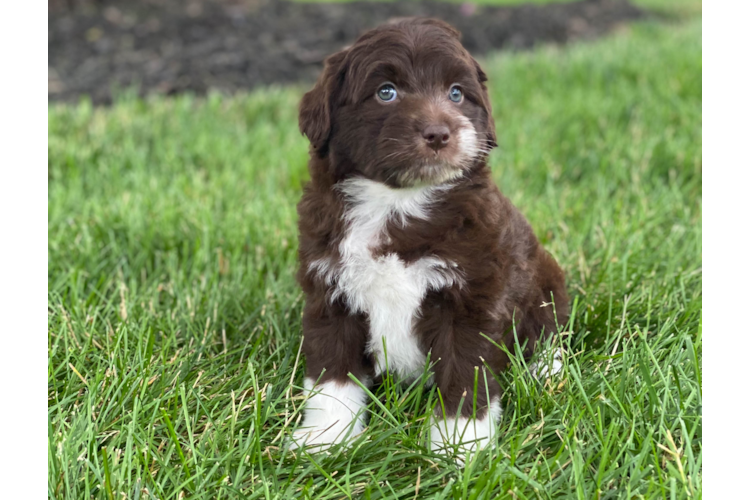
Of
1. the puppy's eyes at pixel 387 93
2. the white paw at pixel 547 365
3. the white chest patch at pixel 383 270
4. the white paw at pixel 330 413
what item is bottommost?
the white paw at pixel 330 413

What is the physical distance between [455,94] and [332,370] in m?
1.28

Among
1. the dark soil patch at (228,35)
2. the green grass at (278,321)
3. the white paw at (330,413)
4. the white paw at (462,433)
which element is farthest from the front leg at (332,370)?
the dark soil patch at (228,35)

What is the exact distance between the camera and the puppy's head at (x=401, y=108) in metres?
2.95

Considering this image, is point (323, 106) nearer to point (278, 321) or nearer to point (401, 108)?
point (401, 108)

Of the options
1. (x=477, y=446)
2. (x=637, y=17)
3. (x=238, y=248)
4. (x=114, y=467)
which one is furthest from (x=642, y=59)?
(x=114, y=467)

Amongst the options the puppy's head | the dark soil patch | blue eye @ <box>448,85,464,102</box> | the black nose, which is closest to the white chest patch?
the puppy's head

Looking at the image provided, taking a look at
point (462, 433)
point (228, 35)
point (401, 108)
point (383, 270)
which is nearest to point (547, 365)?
point (462, 433)

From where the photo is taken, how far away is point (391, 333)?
10.5 feet

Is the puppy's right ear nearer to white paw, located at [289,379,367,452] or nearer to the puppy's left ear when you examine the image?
the puppy's left ear

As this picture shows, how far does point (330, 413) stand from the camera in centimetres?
326

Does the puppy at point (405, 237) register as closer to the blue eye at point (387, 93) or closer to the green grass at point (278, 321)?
the blue eye at point (387, 93)

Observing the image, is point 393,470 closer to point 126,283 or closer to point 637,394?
point 637,394

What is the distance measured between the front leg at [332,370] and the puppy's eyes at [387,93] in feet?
2.95

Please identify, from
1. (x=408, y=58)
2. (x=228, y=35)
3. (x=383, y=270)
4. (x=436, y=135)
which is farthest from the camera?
(x=228, y=35)
